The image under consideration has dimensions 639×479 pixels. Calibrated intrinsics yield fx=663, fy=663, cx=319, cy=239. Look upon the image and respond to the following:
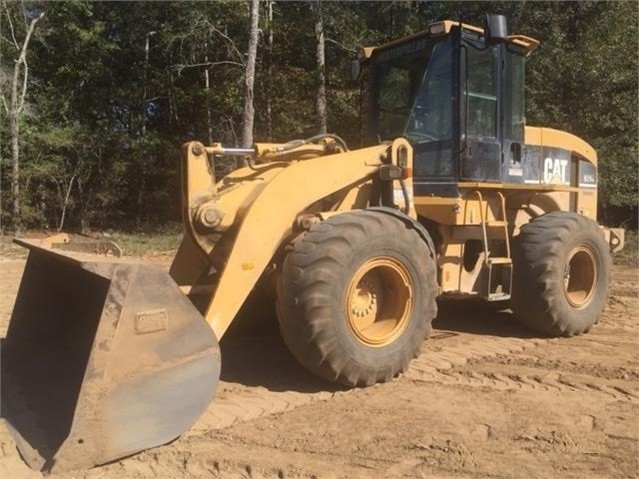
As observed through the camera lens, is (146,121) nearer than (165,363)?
No

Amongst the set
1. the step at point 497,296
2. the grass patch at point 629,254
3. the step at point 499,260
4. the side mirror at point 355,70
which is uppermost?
the side mirror at point 355,70

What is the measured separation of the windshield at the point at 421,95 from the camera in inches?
233

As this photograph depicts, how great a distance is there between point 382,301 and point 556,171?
10.1 feet

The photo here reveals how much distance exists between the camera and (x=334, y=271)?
4262 mm

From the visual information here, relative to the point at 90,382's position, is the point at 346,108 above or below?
above

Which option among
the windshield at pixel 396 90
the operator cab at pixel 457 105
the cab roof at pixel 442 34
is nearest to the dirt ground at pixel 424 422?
the operator cab at pixel 457 105

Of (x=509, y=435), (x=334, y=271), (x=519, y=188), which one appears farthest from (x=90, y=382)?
(x=519, y=188)

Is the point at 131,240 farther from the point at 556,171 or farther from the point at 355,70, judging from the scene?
the point at 556,171

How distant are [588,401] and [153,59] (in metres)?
20.0

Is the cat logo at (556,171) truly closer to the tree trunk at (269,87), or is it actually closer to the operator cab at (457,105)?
the operator cab at (457,105)

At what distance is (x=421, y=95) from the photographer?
19.8 ft

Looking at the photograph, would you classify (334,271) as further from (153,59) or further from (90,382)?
(153,59)

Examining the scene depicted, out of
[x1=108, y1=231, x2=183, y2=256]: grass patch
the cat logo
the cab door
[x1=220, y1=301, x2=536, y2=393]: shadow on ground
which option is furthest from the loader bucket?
[x1=108, y1=231, x2=183, y2=256]: grass patch

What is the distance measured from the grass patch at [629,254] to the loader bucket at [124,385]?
10875 mm
